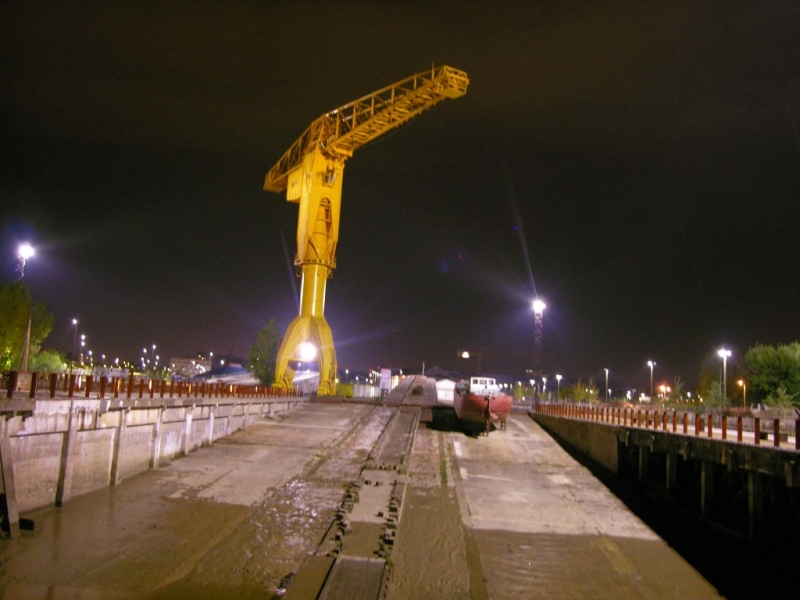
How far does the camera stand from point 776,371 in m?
41.0

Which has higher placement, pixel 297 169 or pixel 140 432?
pixel 297 169

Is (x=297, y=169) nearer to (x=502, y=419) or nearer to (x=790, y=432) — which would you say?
(x=502, y=419)

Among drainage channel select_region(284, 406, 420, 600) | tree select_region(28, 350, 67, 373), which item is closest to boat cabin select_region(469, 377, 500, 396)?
drainage channel select_region(284, 406, 420, 600)

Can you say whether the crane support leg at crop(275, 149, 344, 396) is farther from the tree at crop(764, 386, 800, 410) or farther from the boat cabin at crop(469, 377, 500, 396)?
the tree at crop(764, 386, 800, 410)

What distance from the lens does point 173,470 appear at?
20.1 m

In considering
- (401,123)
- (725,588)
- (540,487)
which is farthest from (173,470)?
(401,123)

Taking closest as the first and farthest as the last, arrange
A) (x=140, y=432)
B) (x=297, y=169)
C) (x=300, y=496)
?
(x=300, y=496) → (x=140, y=432) → (x=297, y=169)

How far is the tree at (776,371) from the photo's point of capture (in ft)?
131

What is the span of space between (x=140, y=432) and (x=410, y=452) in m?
10.8

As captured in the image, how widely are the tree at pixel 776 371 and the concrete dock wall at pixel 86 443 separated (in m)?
36.8

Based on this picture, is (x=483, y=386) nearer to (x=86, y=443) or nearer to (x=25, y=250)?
(x=86, y=443)

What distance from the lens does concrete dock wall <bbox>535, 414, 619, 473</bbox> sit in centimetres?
2419

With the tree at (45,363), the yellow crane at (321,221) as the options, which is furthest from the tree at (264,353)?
the yellow crane at (321,221)

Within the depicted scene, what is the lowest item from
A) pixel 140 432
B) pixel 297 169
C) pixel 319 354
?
pixel 140 432
